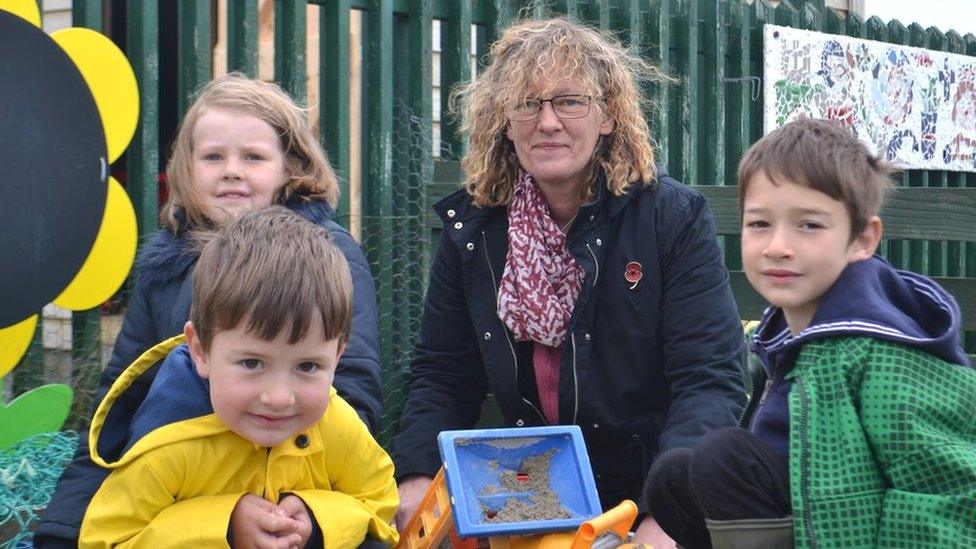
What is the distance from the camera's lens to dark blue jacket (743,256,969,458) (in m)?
2.08

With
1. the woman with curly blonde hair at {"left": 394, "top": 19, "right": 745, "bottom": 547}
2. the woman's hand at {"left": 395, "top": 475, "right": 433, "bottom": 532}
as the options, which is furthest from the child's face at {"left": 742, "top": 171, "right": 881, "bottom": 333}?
the woman's hand at {"left": 395, "top": 475, "right": 433, "bottom": 532}

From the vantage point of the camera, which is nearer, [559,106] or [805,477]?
[805,477]

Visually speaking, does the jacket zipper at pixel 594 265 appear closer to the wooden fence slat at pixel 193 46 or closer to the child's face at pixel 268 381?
the child's face at pixel 268 381

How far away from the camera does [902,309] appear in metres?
2.21

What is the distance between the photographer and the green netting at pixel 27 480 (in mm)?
3129

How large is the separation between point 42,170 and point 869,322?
2.45 metres

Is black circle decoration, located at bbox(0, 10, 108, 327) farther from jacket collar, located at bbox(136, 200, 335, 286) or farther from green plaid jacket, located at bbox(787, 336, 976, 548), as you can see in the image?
green plaid jacket, located at bbox(787, 336, 976, 548)

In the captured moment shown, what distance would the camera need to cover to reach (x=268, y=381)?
87.9 inches

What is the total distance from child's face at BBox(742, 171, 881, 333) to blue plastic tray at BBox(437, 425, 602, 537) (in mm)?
555

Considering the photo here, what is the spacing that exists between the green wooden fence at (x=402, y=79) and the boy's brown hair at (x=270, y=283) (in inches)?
67.5

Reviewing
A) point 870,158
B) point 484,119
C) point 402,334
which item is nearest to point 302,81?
point 402,334

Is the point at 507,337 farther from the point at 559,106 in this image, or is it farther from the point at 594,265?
the point at 559,106

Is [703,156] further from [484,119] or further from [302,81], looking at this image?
[484,119]

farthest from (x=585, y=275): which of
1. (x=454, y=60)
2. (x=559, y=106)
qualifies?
(x=454, y=60)
